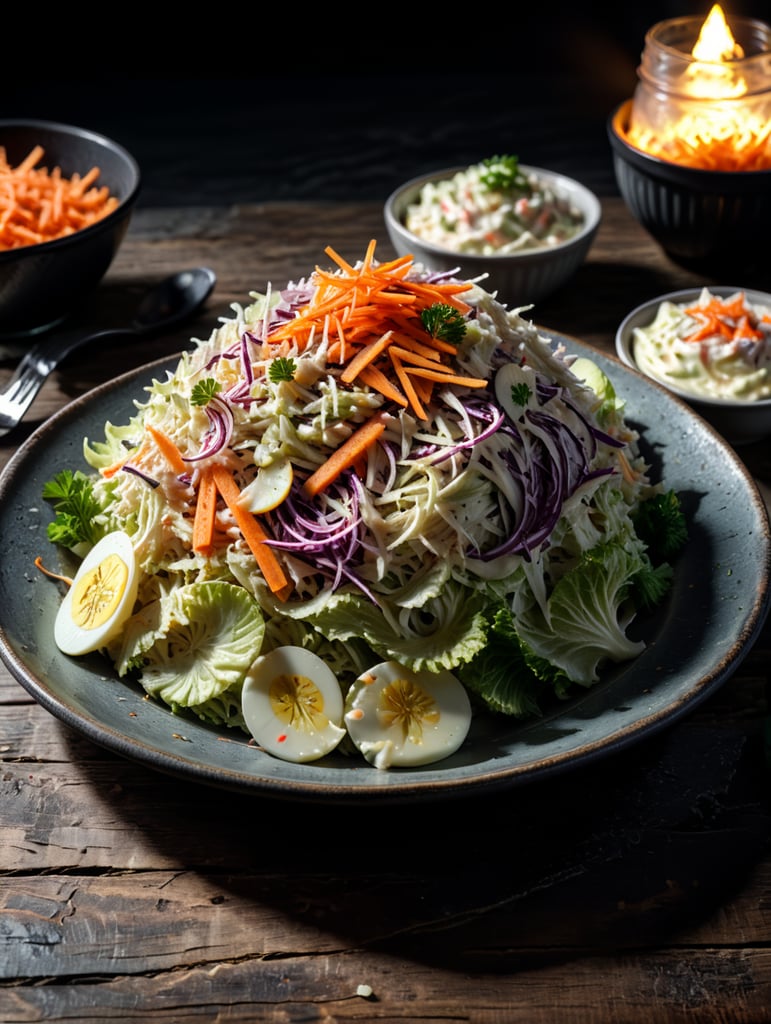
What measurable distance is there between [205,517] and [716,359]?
230 cm

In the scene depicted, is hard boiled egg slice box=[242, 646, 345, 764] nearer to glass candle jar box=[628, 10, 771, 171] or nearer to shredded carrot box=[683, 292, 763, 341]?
shredded carrot box=[683, 292, 763, 341]

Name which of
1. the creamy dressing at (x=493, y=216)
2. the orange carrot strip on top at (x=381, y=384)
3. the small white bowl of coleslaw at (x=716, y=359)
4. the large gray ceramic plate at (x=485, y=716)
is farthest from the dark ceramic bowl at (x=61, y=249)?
the small white bowl of coleslaw at (x=716, y=359)

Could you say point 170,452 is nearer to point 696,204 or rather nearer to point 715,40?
point 696,204

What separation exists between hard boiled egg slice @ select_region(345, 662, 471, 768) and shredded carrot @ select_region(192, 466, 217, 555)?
0.57m

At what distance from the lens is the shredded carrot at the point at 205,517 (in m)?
2.92

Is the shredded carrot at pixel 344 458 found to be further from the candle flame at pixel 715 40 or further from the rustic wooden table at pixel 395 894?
the candle flame at pixel 715 40

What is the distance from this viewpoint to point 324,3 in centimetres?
930

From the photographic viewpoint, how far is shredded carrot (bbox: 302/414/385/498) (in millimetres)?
2896

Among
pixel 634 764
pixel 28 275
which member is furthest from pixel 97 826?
pixel 28 275

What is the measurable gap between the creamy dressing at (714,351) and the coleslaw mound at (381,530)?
4.01ft

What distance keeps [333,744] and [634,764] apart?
866mm

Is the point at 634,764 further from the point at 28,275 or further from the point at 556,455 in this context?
the point at 28,275

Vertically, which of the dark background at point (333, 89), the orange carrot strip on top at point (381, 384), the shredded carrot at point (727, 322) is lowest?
the dark background at point (333, 89)

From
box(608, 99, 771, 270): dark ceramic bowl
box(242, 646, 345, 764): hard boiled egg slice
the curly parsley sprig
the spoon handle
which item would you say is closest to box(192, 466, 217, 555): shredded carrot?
box(242, 646, 345, 764): hard boiled egg slice
